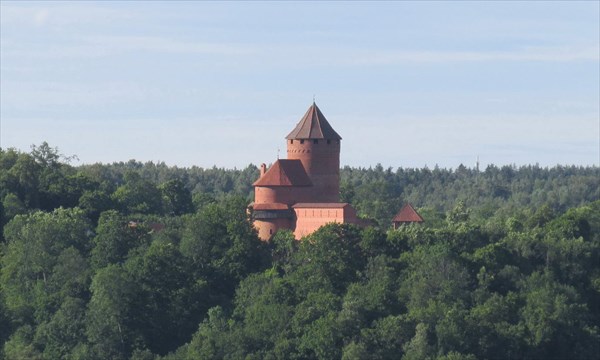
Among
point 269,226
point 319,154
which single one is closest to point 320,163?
point 319,154

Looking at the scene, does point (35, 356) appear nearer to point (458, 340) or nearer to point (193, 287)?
point (193, 287)

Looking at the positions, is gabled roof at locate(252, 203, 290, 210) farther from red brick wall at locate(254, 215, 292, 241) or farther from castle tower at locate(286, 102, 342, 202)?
castle tower at locate(286, 102, 342, 202)

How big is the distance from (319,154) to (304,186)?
73.2 inches

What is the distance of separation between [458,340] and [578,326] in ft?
17.2

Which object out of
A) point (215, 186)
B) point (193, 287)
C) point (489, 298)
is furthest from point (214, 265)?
point (215, 186)

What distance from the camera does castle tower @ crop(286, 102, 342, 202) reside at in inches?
2724

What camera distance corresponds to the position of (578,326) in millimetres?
62062

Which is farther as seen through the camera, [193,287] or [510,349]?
[193,287]

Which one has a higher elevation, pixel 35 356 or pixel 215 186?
pixel 215 186

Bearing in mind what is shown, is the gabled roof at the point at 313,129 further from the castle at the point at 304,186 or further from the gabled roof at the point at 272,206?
the gabled roof at the point at 272,206

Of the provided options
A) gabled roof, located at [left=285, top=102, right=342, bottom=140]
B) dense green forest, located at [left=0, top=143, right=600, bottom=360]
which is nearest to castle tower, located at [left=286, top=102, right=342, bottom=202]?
gabled roof, located at [left=285, top=102, right=342, bottom=140]

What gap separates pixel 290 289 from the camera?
2506 inches

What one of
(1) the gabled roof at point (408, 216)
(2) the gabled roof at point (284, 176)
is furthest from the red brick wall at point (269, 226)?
(1) the gabled roof at point (408, 216)

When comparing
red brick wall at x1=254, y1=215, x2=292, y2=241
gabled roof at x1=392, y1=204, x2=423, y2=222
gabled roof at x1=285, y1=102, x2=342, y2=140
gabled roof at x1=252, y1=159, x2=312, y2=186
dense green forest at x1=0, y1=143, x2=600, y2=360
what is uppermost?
Answer: gabled roof at x1=285, y1=102, x2=342, y2=140
